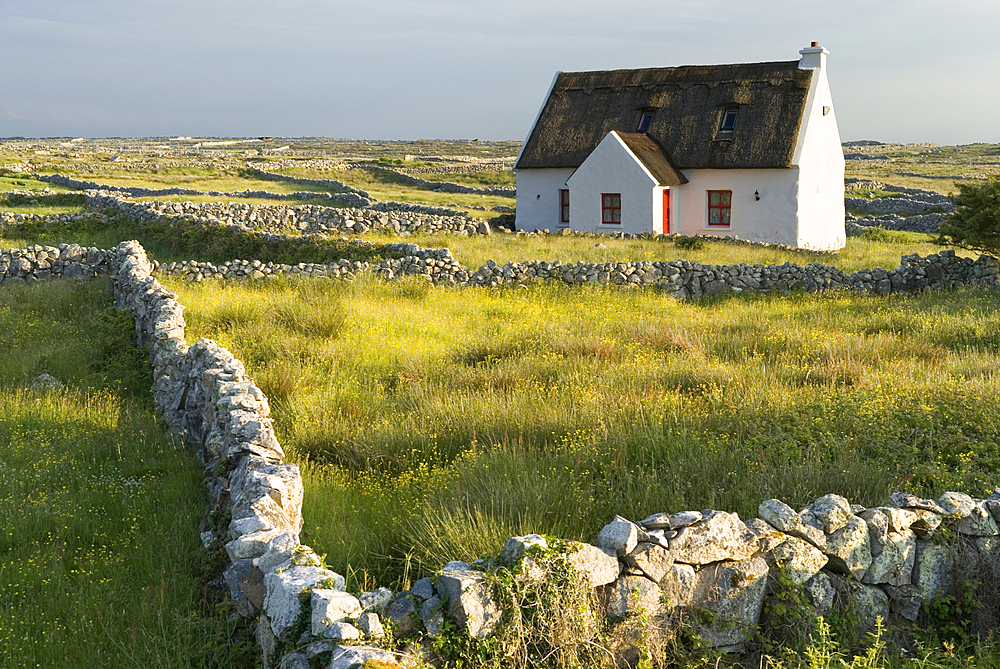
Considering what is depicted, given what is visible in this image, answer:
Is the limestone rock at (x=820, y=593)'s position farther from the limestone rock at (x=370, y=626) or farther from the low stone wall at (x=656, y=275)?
the low stone wall at (x=656, y=275)

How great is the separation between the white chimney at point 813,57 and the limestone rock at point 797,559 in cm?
2867

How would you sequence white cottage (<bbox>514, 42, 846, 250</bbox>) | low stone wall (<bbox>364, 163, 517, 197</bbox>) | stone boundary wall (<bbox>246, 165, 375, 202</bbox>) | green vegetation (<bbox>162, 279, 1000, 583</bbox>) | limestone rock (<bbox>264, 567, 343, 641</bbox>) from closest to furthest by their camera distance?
1. limestone rock (<bbox>264, 567, 343, 641</bbox>)
2. green vegetation (<bbox>162, 279, 1000, 583</bbox>)
3. white cottage (<bbox>514, 42, 846, 250</bbox>)
4. stone boundary wall (<bbox>246, 165, 375, 202</bbox>)
5. low stone wall (<bbox>364, 163, 517, 197</bbox>)

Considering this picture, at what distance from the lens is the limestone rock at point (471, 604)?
3.83 metres

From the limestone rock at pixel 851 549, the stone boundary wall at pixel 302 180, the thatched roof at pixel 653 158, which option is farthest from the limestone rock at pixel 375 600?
the stone boundary wall at pixel 302 180

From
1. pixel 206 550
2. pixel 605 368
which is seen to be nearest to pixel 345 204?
pixel 605 368

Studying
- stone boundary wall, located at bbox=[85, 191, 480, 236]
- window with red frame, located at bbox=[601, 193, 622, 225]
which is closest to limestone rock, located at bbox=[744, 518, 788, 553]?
stone boundary wall, located at bbox=[85, 191, 480, 236]

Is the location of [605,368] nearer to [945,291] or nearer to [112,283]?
[945,291]

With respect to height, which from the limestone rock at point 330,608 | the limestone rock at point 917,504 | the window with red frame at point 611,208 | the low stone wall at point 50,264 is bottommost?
the limestone rock at point 917,504

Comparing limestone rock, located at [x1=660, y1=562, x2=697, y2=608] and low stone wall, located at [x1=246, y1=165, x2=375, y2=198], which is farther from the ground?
low stone wall, located at [x1=246, y1=165, x2=375, y2=198]

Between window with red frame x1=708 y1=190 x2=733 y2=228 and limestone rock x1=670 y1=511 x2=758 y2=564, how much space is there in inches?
1028

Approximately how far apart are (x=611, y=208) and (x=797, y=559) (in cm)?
2536

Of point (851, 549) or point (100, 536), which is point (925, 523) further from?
point (100, 536)

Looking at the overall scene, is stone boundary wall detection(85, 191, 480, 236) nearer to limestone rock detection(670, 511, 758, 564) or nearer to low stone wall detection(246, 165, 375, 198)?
low stone wall detection(246, 165, 375, 198)

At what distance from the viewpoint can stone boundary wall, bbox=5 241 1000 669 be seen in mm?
3816
